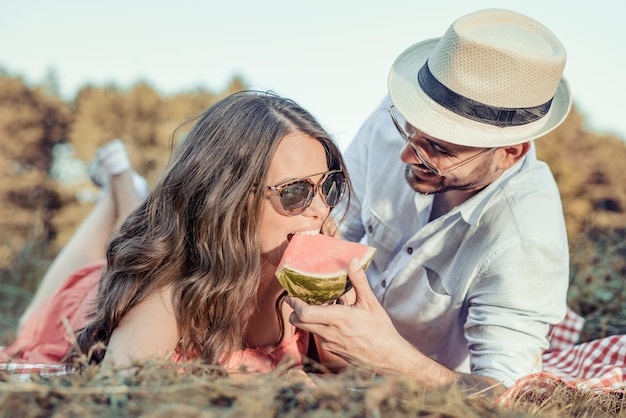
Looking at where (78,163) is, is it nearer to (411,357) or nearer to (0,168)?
(0,168)

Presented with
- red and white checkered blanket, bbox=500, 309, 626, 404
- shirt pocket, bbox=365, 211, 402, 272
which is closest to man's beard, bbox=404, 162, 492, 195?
shirt pocket, bbox=365, 211, 402, 272

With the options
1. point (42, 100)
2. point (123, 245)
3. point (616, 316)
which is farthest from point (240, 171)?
point (42, 100)

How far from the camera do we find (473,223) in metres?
3.96

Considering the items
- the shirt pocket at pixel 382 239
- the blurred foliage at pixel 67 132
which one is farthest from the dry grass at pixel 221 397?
the blurred foliage at pixel 67 132

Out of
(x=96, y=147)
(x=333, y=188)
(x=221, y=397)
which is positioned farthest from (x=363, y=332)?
(x=96, y=147)

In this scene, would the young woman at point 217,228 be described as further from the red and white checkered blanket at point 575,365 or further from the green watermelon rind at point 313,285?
the red and white checkered blanket at point 575,365

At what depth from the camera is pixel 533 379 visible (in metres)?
3.20

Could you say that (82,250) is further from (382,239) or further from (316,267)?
(316,267)

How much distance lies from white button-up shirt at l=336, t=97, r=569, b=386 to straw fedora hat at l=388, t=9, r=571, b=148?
0.53 metres

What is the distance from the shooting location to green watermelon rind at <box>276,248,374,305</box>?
3016 millimetres

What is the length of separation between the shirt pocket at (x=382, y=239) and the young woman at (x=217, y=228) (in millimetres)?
1193

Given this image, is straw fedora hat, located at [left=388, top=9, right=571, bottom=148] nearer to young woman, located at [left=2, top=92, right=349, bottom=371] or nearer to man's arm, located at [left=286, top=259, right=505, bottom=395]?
young woman, located at [left=2, top=92, right=349, bottom=371]

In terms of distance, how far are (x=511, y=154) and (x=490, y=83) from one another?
560 millimetres

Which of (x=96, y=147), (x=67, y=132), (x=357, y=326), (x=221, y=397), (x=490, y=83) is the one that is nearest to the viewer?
(x=221, y=397)
